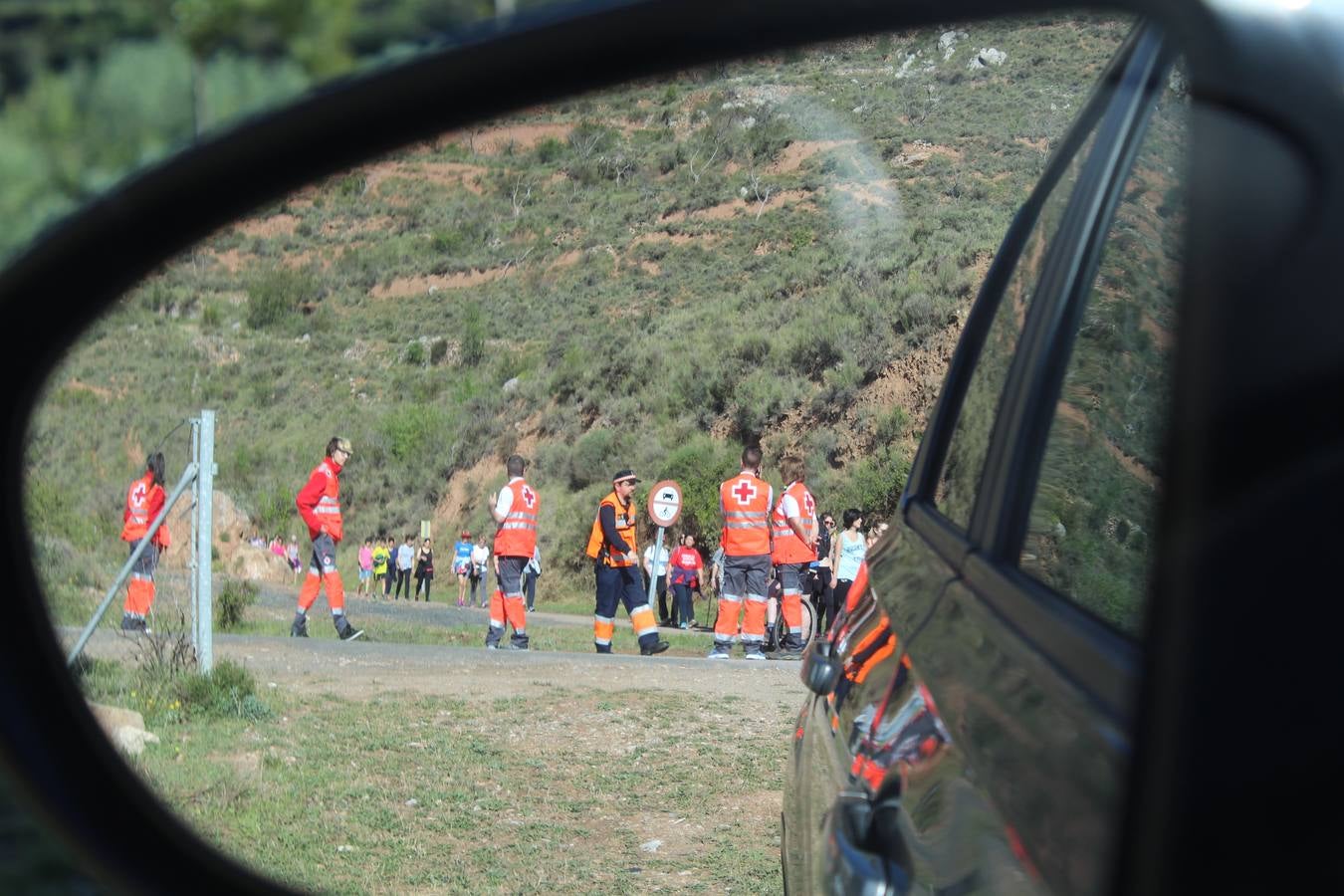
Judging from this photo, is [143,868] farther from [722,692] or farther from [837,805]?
[722,692]

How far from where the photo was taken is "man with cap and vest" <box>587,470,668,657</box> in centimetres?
1340

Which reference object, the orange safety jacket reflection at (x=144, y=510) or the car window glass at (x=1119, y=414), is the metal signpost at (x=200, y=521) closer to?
the orange safety jacket reflection at (x=144, y=510)

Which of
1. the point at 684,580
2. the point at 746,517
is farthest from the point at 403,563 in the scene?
the point at 746,517

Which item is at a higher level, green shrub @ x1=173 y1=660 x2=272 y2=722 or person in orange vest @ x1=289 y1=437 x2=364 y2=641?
person in orange vest @ x1=289 y1=437 x2=364 y2=641

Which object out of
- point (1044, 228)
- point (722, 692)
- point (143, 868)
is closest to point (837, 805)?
point (1044, 228)

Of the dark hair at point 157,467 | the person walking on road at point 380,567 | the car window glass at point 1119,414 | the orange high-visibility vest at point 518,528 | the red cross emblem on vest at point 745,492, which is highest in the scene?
the car window glass at point 1119,414

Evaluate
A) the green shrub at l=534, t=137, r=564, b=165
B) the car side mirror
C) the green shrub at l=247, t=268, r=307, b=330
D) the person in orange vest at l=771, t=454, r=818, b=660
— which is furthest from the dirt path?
the green shrub at l=247, t=268, r=307, b=330

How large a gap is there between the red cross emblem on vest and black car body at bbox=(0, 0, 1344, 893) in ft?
34.9

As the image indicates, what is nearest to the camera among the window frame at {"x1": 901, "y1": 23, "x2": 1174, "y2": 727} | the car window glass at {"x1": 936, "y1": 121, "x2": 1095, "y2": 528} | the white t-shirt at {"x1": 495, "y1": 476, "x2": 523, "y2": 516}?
the window frame at {"x1": 901, "y1": 23, "x2": 1174, "y2": 727}

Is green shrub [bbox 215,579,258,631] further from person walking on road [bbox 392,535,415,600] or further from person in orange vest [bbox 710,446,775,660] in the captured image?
person walking on road [bbox 392,535,415,600]

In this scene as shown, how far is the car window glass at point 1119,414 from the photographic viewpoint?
4.18ft

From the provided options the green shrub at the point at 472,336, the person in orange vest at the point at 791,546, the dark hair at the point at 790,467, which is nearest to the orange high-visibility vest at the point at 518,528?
the person in orange vest at the point at 791,546

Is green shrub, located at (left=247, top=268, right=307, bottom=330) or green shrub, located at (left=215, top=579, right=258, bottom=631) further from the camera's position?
green shrub, located at (left=247, top=268, right=307, bottom=330)

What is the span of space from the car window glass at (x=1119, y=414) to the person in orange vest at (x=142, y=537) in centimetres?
811
